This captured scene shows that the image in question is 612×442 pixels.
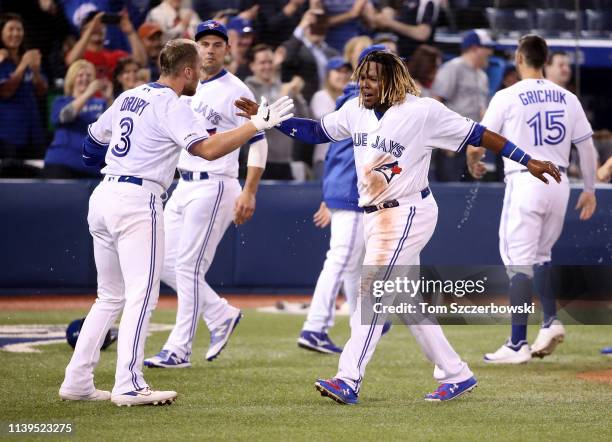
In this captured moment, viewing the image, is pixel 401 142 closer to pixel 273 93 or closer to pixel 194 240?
pixel 194 240

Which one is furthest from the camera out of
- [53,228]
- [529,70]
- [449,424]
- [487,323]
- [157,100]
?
[53,228]

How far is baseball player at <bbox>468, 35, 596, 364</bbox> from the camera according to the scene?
868 centimetres

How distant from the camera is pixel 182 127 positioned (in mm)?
6391

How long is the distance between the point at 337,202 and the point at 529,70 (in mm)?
1835

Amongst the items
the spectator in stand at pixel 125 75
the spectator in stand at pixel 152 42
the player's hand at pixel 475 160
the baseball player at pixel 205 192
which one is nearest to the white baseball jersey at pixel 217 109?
the baseball player at pixel 205 192

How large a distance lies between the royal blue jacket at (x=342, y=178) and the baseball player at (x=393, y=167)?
213 centimetres

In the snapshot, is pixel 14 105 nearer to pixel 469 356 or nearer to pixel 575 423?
pixel 469 356

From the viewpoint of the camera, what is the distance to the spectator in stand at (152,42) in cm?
1329

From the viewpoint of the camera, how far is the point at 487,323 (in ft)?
36.9

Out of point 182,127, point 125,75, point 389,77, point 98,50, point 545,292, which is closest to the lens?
point 182,127

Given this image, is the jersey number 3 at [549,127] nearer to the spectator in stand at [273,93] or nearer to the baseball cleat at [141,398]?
the baseball cleat at [141,398]

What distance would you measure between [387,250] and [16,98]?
24.7 feet

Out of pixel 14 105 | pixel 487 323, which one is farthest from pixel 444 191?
pixel 14 105

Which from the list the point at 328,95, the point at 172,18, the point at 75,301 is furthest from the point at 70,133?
the point at 328,95
